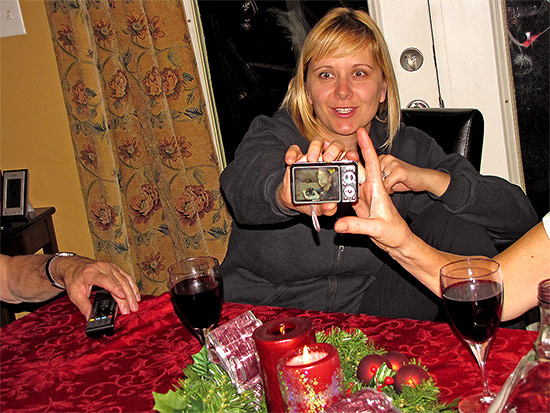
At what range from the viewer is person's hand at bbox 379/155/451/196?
150 cm

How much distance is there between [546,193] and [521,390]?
2.18 metres

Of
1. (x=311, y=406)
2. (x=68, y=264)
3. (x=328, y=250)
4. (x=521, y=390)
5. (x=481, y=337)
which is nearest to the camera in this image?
(x=521, y=390)

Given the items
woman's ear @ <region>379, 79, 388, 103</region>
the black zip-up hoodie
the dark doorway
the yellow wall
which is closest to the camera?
the black zip-up hoodie

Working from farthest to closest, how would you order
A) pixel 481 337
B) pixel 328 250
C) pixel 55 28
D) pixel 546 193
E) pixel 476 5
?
A: pixel 55 28 < pixel 546 193 < pixel 476 5 < pixel 328 250 < pixel 481 337

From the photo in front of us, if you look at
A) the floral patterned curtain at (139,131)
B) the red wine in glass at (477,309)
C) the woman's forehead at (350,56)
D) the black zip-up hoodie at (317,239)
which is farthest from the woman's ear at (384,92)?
the red wine in glass at (477,309)

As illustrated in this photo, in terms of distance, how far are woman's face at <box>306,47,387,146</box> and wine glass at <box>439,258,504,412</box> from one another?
39.7 inches

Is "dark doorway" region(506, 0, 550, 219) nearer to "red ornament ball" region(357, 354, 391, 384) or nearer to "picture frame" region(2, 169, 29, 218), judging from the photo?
"red ornament ball" region(357, 354, 391, 384)

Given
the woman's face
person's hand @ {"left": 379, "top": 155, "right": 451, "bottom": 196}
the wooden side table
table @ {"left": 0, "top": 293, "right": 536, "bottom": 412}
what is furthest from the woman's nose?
the wooden side table

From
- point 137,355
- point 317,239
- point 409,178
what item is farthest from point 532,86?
point 137,355

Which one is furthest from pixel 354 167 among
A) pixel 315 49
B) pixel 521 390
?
pixel 315 49

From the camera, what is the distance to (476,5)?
2271mm

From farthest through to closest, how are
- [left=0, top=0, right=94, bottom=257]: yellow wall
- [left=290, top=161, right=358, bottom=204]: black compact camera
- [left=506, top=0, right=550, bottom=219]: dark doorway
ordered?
[left=0, top=0, right=94, bottom=257]: yellow wall
[left=506, top=0, right=550, bottom=219]: dark doorway
[left=290, top=161, right=358, bottom=204]: black compact camera

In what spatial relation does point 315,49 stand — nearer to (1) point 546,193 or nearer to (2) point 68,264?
(2) point 68,264

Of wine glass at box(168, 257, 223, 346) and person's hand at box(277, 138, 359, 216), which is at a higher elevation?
person's hand at box(277, 138, 359, 216)
